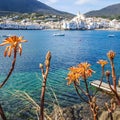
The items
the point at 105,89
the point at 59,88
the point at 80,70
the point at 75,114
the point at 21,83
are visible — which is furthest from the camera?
the point at 21,83

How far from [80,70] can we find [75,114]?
54.5ft

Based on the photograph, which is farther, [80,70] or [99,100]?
[99,100]

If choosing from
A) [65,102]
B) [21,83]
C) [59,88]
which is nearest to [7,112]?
[65,102]

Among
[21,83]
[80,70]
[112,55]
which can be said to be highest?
[112,55]

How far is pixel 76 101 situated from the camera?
23750 millimetres

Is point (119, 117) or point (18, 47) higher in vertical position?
point (18, 47)

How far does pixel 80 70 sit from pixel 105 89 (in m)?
23.0

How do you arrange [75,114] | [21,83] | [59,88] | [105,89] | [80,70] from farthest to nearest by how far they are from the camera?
[21,83], [59,88], [105,89], [75,114], [80,70]

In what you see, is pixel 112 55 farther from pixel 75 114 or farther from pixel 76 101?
pixel 76 101

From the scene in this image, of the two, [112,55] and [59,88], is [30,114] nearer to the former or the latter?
[59,88]

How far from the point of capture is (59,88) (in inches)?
1147

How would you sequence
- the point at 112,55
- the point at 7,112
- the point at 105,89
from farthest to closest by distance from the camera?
the point at 105,89
the point at 7,112
the point at 112,55

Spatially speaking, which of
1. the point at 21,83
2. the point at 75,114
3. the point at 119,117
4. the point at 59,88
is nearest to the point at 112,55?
the point at 119,117

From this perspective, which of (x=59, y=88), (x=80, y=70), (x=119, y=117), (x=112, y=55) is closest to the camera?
(x=112, y=55)
